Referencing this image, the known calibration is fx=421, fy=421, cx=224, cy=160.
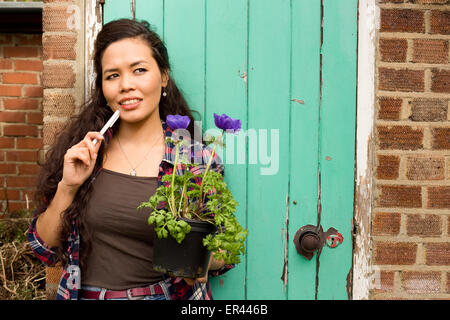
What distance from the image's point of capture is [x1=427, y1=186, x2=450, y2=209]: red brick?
169 cm

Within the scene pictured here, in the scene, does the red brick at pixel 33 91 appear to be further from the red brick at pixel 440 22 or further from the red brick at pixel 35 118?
the red brick at pixel 440 22

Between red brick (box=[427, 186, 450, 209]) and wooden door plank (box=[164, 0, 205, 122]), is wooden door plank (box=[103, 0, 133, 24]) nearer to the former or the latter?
wooden door plank (box=[164, 0, 205, 122])

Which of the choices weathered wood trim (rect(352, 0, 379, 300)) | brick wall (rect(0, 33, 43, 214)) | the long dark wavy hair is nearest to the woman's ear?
the long dark wavy hair

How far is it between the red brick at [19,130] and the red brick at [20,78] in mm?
306

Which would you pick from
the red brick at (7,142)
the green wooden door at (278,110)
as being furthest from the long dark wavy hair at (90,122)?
the red brick at (7,142)

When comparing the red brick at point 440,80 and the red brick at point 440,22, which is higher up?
the red brick at point 440,22

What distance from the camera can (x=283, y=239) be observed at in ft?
5.75

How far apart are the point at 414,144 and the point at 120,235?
119 centimetres

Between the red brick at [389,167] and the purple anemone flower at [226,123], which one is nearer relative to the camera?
the purple anemone flower at [226,123]

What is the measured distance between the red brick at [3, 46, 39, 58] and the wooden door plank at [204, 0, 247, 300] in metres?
1.76

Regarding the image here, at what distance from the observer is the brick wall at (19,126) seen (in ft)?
9.35

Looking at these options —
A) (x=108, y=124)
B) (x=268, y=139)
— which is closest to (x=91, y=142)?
(x=108, y=124)

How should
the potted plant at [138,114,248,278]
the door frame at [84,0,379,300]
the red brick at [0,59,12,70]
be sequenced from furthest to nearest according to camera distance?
1. the red brick at [0,59,12,70]
2. the door frame at [84,0,379,300]
3. the potted plant at [138,114,248,278]
